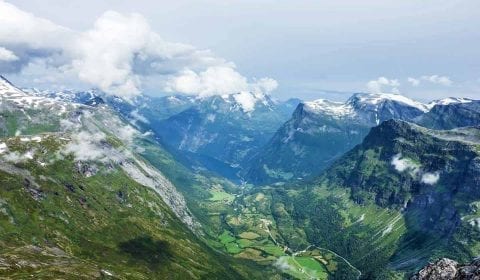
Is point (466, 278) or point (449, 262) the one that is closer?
point (466, 278)

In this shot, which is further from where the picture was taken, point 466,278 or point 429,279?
point 429,279
